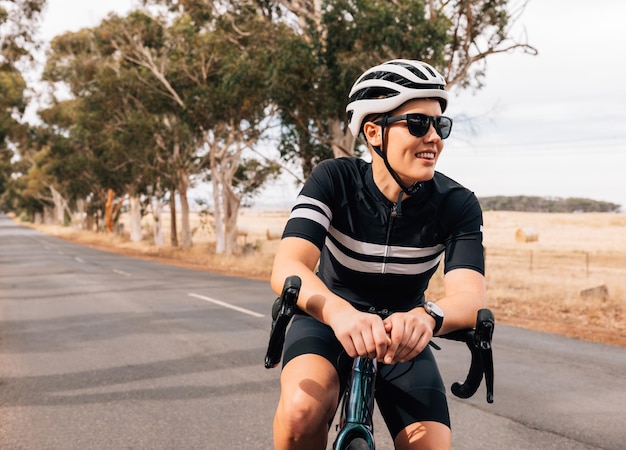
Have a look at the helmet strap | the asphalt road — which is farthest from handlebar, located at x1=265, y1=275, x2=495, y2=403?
the asphalt road

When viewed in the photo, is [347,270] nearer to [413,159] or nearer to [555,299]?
[413,159]

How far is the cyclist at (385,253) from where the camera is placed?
1.90 metres

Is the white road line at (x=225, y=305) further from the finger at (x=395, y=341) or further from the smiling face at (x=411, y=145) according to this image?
the finger at (x=395, y=341)

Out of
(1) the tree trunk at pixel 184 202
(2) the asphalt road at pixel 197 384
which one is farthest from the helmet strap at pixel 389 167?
(1) the tree trunk at pixel 184 202

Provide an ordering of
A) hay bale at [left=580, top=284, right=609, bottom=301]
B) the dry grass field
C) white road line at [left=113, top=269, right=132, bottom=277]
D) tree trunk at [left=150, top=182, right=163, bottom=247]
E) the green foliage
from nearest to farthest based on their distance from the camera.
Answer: the dry grass field → hay bale at [left=580, top=284, right=609, bottom=301] → white road line at [left=113, top=269, right=132, bottom=277] → tree trunk at [left=150, top=182, right=163, bottom=247] → the green foliage

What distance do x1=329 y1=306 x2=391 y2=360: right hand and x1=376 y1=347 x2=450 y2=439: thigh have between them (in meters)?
0.46

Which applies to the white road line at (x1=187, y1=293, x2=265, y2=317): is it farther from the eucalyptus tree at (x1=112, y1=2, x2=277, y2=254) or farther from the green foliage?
the green foliage

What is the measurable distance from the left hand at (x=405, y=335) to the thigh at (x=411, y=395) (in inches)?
16.3

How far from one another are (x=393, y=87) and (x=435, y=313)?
0.72m

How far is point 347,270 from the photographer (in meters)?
2.29

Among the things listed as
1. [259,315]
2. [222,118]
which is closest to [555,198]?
[222,118]

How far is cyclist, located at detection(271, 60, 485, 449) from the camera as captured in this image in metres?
1.90

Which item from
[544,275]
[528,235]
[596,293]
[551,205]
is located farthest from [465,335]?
[551,205]

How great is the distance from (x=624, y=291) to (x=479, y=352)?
13.6m
